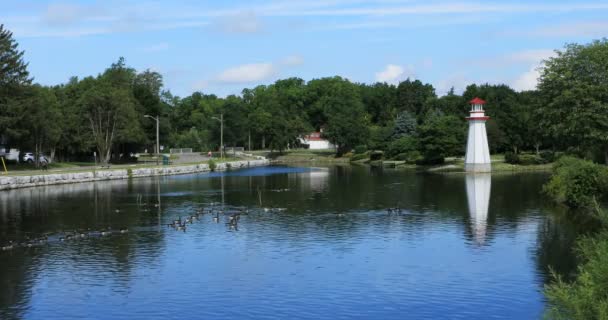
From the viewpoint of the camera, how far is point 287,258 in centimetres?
3491

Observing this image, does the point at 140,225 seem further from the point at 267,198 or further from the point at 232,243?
the point at 267,198

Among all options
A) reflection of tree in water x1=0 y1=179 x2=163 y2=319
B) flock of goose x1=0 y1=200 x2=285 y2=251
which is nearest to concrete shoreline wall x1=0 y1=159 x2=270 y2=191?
reflection of tree in water x1=0 y1=179 x2=163 y2=319

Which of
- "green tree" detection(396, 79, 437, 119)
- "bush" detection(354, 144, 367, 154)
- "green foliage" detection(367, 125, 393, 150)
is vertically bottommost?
"bush" detection(354, 144, 367, 154)

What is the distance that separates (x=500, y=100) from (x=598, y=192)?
91.8 m

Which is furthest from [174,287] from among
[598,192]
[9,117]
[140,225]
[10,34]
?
[10,34]

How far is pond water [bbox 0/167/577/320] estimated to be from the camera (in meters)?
26.7

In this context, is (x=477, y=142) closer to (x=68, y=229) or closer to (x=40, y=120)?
(x=40, y=120)

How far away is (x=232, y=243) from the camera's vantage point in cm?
3950

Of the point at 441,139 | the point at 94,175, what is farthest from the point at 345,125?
the point at 94,175

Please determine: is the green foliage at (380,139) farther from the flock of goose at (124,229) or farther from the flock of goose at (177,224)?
the flock of goose at (124,229)

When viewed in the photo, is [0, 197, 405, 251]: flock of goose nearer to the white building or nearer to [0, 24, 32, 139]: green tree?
[0, 24, 32, 139]: green tree

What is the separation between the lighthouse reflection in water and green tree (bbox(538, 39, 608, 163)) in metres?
8.90

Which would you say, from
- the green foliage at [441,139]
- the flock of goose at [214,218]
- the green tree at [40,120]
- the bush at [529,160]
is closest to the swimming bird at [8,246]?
the flock of goose at [214,218]

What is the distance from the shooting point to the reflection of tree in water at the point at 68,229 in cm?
3139
